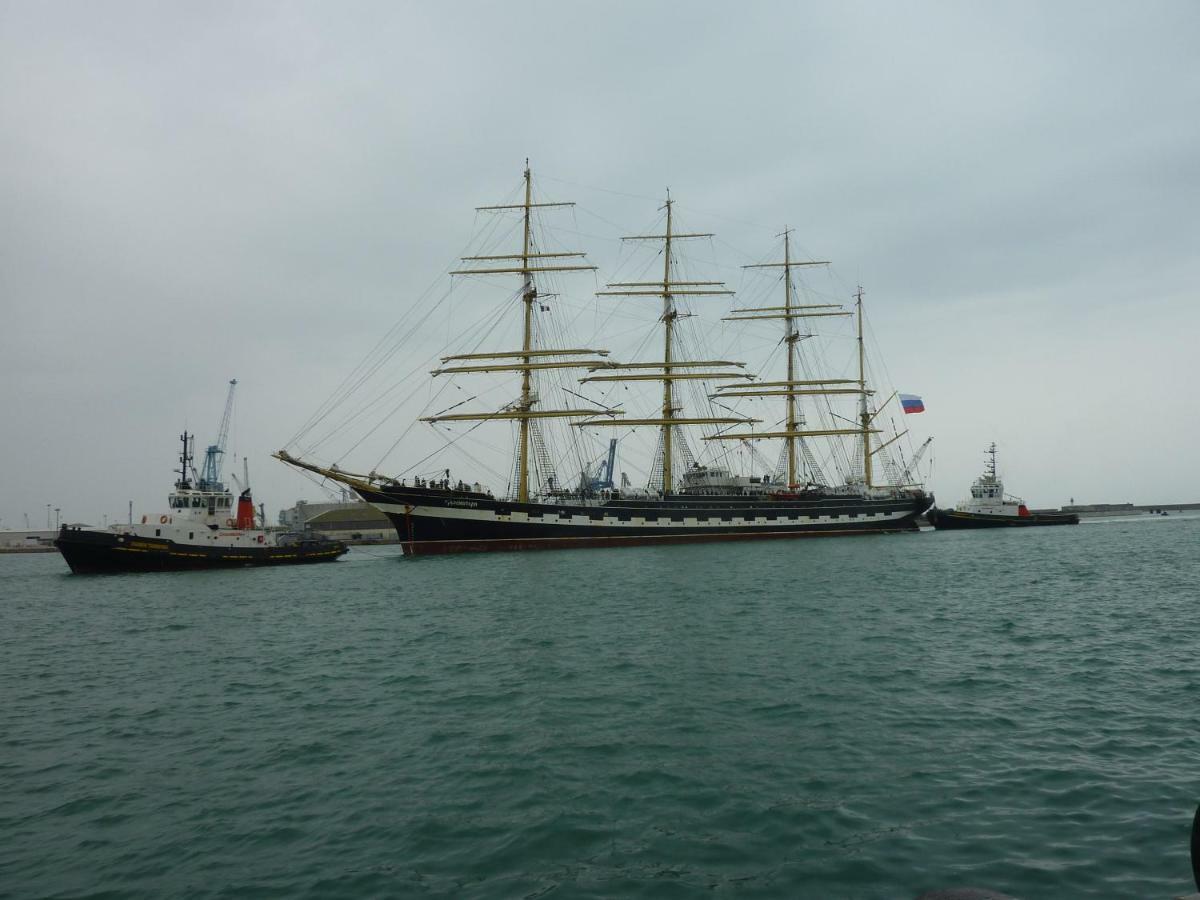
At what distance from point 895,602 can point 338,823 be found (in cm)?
2200

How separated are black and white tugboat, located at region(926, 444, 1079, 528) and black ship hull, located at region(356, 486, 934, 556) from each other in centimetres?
1233

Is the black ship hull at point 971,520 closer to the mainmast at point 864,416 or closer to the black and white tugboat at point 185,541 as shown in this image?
the mainmast at point 864,416

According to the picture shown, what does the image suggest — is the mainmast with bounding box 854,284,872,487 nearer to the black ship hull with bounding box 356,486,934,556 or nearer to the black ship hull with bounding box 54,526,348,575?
the black ship hull with bounding box 356,486,934,556

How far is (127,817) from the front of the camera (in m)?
8.96

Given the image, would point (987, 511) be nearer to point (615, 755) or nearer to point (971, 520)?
point (971, 520)

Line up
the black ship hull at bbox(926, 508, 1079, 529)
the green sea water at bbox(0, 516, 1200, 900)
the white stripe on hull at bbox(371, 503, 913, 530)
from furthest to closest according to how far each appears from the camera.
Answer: the black ship hull at bbox(926, 508, 1079, 529) → the white stripe on hull at bbox(371, 503, 913, 530) → the green sea water at bbox(0, 516, 1200, 900)

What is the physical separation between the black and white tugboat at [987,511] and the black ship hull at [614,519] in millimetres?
12331

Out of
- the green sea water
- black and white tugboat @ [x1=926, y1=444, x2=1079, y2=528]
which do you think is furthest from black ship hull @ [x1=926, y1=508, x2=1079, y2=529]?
the green sea water

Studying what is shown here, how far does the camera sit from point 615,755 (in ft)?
34.3

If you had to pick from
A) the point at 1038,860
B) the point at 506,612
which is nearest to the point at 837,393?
the point at 506,612

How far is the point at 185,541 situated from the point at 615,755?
163 ft

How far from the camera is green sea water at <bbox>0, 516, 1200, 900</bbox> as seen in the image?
7.20m

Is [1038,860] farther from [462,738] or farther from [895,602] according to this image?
[895,602]

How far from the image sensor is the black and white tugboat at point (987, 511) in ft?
289
